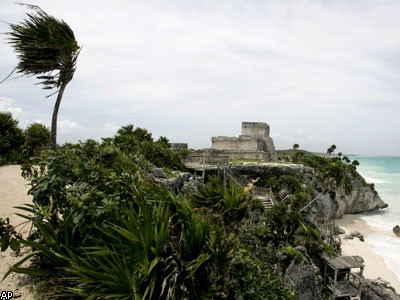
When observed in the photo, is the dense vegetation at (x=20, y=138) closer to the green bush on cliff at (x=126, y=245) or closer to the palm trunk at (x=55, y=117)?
the palm trunk at (x=55, y=117)

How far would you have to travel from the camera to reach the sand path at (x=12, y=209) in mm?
3869

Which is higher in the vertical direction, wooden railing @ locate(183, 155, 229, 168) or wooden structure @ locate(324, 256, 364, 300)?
wooden railing @ locate(183, 155, 229, 168)

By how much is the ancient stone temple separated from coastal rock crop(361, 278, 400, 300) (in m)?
14.5

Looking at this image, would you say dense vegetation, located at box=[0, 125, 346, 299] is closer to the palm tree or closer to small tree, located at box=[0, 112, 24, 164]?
the palm tree

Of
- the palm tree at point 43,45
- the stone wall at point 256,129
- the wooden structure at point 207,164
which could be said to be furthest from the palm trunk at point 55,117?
the stone wall at point 256,129

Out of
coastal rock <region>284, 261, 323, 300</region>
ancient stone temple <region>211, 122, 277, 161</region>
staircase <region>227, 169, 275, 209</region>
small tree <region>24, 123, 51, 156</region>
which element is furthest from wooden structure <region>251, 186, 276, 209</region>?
small tree <region>24, 123, 51, 156</region>

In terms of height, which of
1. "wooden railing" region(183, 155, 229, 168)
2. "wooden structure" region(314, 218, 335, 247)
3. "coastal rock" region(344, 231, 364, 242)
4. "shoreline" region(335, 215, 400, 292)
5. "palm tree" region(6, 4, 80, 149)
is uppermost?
"palm tree" region(6, 4, 80, 149)

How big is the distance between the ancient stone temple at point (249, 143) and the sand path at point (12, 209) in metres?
19.1

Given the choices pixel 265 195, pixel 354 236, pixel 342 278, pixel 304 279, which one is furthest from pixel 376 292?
pixel 354 236

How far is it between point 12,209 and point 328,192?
27680 millimetres

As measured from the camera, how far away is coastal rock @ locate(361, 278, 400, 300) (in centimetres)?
1115

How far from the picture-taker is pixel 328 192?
2781cm

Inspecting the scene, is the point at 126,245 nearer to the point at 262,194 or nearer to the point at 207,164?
the point at 207,164

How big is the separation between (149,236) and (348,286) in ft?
40.4
